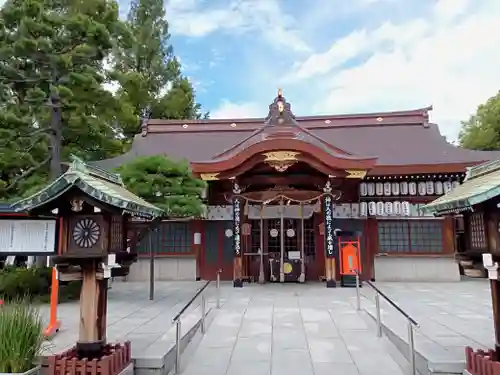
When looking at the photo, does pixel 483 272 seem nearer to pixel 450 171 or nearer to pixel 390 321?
pixel 390 321

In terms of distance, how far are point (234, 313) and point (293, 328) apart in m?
1.64

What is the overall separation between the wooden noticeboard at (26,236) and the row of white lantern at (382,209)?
10.2 m

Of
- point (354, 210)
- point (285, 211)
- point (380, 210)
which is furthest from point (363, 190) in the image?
point (285, 211)

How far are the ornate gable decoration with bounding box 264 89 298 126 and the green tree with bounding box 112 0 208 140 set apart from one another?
1517 centimetres

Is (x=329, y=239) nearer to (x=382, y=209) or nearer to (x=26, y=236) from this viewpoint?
(x=382, y=209)

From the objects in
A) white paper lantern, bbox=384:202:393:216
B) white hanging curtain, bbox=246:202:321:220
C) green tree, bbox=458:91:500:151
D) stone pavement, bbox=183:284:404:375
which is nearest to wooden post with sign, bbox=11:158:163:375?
stone pavement, bbox=183:284:404:375

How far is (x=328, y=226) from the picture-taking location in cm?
1220

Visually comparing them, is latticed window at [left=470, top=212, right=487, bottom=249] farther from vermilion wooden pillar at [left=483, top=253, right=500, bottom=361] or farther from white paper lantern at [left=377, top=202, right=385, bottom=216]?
white paper lantern at [left=377, top=202, right=385, bottom=216]

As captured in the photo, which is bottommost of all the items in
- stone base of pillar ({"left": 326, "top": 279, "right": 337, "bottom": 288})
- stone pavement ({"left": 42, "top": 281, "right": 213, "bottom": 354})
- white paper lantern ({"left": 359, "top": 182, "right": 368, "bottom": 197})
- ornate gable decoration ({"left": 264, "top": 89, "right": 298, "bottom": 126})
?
stone pavement ({"left": 42, "top": 281, "right": 213, "bottom": 354})

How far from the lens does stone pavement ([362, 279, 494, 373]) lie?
5.12m

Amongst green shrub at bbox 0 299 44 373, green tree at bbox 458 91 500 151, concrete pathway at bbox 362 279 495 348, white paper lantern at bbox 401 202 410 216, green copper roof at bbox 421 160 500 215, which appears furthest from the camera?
green tree at bbox 458 91 500 151

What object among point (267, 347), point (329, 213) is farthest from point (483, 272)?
point (329, 213)

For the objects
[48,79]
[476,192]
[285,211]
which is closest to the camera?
[476,192]

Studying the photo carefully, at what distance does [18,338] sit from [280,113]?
10.5 metres
